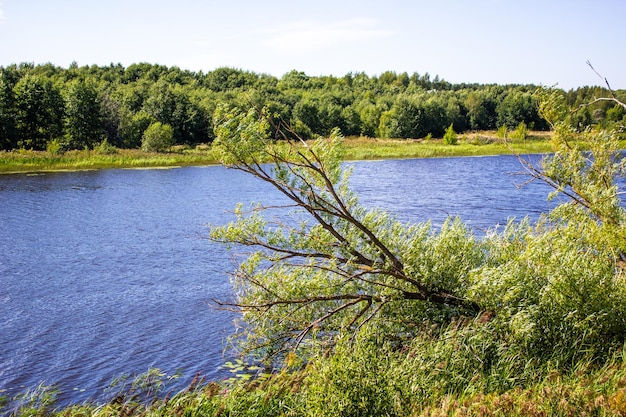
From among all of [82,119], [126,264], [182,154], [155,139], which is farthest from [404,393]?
[82,119]

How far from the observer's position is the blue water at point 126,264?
564 inches

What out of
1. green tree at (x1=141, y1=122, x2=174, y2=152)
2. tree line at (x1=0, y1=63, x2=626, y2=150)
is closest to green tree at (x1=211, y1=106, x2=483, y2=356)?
tree line at (x1=0, y1=63, x2=626, y2=150)

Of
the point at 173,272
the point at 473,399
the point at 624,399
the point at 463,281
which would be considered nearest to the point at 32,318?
the point at 173,272

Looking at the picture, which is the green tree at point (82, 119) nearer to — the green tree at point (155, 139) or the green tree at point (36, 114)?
the green tree at point (36, 114)

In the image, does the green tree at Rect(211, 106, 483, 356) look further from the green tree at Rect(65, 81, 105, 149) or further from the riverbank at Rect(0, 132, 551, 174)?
the green tree at Rect(65, 81, 105, 149)

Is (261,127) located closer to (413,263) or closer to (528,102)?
(413,263)

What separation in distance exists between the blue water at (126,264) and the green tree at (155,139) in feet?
68.3

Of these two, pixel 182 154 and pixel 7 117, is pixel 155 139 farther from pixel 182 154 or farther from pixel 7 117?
pixel 7 117

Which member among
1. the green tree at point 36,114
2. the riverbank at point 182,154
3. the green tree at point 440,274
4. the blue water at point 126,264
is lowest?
the blue water at point 126,264

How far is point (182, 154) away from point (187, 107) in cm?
1498

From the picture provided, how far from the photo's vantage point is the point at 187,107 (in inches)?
3241

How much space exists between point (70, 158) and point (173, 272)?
149 feet

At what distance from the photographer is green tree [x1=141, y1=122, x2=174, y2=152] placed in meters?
69.4

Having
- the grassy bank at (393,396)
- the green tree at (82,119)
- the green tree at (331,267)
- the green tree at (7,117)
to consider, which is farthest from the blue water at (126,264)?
the green tree at (82,119)
